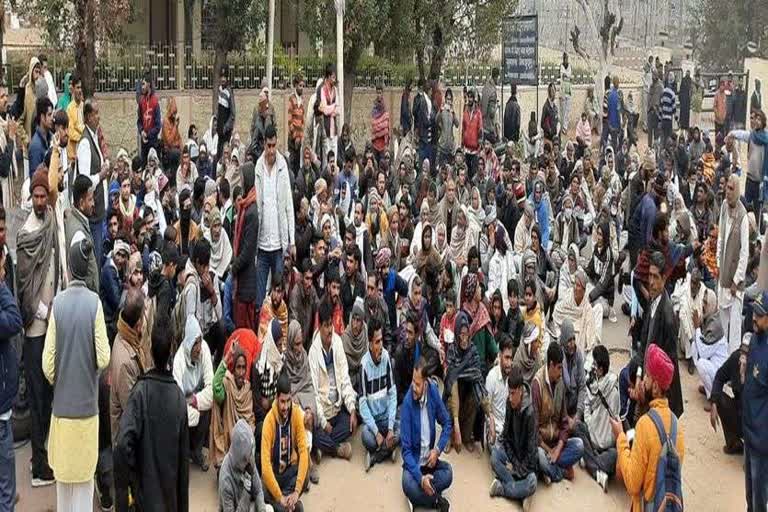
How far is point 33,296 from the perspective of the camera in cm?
620

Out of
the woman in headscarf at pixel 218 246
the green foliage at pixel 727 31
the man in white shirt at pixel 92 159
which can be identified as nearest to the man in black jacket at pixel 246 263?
the woman in headscarf at pixel 218 246

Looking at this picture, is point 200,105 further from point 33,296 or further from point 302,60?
point 33,296

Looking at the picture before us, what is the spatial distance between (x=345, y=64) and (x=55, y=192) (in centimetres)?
1305

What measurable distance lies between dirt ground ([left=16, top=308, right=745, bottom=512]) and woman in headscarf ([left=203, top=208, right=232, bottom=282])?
186 centimetres

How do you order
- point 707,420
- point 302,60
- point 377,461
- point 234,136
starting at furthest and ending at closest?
point 302,60
point 234,136
point 707,420
point 377,461

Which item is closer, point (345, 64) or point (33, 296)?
point (33, 296)

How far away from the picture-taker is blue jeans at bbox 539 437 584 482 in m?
7.16

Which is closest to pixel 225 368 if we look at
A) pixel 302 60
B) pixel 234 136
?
pixel 234 136

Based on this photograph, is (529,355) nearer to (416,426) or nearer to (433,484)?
(416,426)

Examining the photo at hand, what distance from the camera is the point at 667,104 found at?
18484 mm

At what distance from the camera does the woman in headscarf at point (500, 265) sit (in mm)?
9422

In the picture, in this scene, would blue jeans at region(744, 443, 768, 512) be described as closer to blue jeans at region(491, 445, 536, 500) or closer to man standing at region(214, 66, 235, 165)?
blue jeans at region(491, 445, 536, 500)

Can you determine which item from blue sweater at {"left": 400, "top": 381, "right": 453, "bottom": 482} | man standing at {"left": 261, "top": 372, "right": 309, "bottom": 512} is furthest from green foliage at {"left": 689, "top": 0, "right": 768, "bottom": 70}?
man standing at {"left": 261, "top": 372, "right": 309, "bottom": 512}

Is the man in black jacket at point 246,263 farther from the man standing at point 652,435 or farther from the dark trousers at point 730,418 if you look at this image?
the man standing at point 652,435
